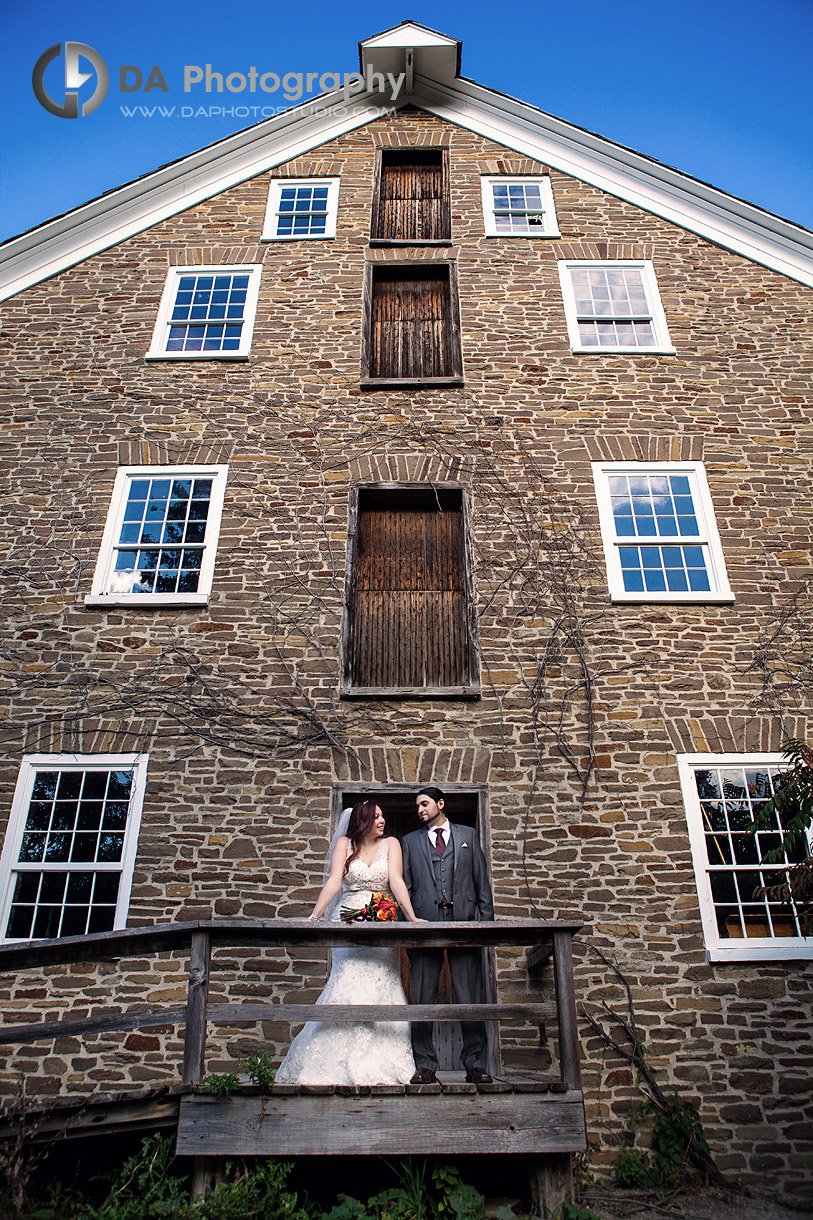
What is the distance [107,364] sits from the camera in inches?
403

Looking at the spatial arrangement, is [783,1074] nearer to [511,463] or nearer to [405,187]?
[511,463]

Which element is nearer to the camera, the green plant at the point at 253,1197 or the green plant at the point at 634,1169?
the green plant at the point at 253,1197

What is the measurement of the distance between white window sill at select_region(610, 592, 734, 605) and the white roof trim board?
5.42m

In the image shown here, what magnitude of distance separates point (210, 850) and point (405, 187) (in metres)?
10.0

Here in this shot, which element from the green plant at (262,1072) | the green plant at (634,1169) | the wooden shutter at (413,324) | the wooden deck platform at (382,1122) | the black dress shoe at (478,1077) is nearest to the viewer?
the wooden deck platform at (382,1122)

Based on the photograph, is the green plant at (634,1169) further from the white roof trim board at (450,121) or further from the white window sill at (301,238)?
the white window sill at (301,238)

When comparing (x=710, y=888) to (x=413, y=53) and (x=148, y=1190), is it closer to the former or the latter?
(x=148, y=1190)

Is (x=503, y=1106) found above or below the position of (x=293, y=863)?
below

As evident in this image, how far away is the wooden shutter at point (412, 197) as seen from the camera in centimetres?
1158

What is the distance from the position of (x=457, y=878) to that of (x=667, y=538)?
4.63 meters

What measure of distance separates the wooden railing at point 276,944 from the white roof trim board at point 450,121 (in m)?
9.37

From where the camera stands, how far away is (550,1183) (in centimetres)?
497

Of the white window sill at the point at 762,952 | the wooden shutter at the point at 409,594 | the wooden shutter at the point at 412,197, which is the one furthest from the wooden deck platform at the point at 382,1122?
the wooden shutter at the point at 412,197

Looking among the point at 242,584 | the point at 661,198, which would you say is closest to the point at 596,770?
the point at 242,584
